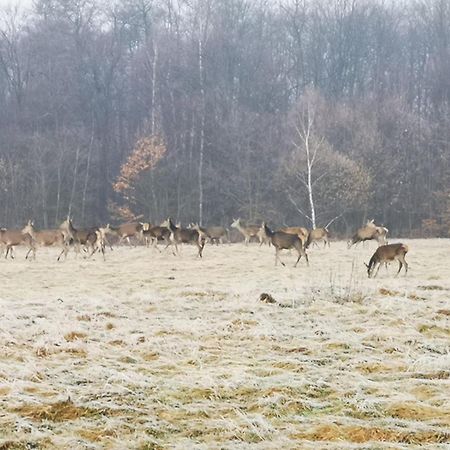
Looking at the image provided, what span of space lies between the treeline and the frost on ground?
1056 inches

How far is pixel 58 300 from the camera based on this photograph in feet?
34.8

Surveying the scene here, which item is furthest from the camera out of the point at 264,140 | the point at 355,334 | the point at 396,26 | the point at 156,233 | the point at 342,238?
the point at 396,26

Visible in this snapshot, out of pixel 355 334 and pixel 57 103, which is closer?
pixel 355 334

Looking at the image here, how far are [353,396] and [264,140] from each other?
3922 cm

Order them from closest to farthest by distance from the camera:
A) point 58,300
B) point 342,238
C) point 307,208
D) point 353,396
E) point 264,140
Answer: point 353,396
point 58,300
point 342,238
point 307,208
point 264,140

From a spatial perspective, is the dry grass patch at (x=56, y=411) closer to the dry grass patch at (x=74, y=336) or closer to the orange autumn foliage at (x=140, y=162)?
the dry grass patch at (x=74, y=336)

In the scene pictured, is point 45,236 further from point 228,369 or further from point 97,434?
point 97,434

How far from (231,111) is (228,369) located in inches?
1559

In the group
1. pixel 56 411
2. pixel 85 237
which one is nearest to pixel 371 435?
pixel 56 411

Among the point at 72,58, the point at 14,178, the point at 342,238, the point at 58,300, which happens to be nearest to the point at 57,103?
the point at 72,58

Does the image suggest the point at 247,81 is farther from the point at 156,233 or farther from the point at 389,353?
the point at 389,353

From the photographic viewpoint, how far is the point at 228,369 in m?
5.87

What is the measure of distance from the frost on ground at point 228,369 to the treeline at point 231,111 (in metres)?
26.8

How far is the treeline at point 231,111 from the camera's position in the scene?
135 feet
